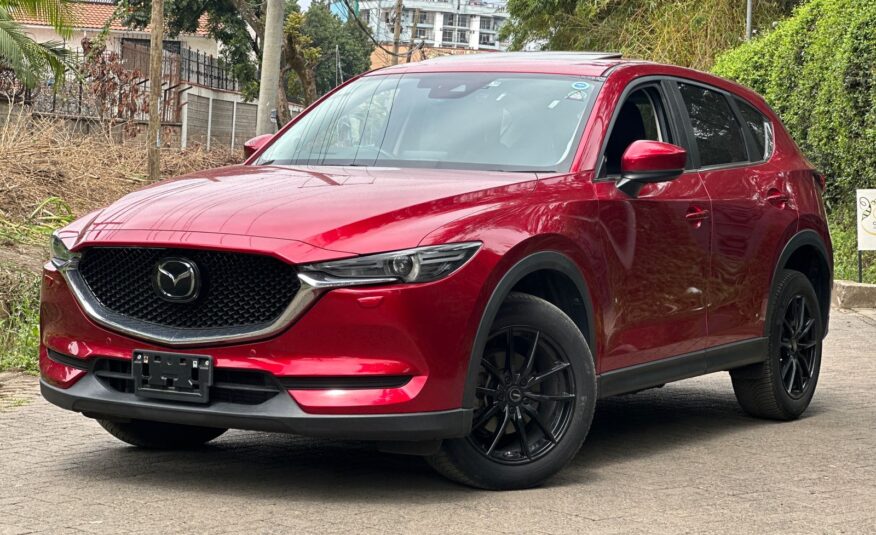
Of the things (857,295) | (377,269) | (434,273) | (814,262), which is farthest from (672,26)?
(377,269)

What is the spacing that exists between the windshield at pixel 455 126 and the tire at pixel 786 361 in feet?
6.28

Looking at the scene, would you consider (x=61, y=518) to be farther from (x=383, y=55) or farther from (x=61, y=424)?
(x=383, y=55)

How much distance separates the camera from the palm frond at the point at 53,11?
2048 centimetres

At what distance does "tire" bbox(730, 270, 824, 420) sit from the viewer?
8086 mm

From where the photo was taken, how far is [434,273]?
549 cm

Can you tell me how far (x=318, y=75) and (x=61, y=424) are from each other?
346 ft

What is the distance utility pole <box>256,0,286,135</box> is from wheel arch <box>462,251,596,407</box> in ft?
44.7

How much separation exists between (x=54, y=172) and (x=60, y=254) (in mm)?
12068

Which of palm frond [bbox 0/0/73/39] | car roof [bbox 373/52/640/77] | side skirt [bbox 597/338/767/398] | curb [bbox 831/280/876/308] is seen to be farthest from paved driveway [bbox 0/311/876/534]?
palm frond [bbox 0/0/73/39]

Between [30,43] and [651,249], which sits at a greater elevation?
[30,43]

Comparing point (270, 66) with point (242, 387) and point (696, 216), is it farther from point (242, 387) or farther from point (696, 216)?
point (242, 387)

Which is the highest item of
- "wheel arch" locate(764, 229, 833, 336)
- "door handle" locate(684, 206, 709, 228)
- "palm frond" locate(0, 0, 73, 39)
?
"palm frond" locate(0, 0, 73, 39)

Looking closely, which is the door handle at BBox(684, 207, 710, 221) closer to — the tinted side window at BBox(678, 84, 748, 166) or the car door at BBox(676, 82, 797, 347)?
the car door at BBox(676, 82, 797, 347)

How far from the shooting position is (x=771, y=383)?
319 inches
